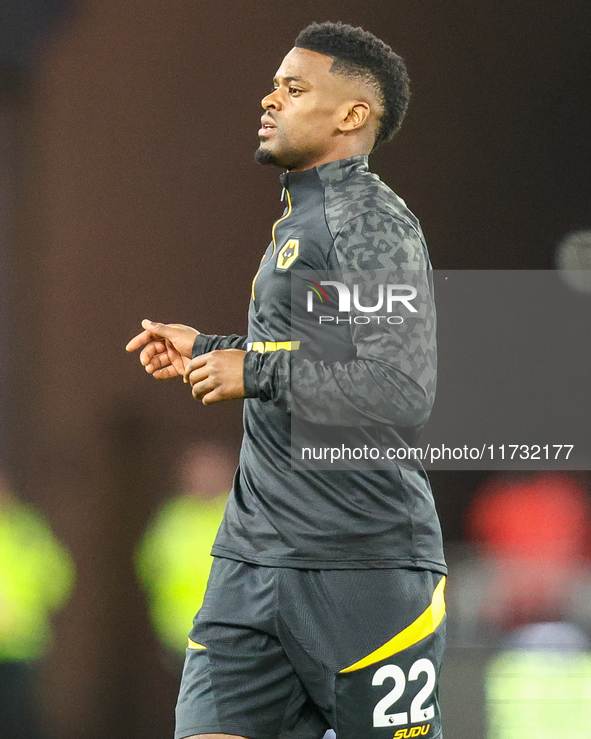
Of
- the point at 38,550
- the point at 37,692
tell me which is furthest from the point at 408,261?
the point at 37,692

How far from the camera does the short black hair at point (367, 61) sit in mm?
1574

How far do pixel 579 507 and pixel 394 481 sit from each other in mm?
1150

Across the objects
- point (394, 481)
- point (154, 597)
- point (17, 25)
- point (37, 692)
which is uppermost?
point (17, 25)

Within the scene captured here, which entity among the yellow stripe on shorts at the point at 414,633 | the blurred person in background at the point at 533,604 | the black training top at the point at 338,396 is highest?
the black training top at the point at 338,396

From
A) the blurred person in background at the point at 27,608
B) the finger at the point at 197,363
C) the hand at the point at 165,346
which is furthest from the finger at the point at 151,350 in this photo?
the blurred person in background at the point at 27,608

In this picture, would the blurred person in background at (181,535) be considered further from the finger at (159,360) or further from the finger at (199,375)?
the finger at (199,375)

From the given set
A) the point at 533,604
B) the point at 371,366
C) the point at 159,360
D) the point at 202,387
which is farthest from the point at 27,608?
the point at 371,366

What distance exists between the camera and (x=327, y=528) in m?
1.39

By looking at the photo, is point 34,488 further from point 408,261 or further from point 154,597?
point 408,261

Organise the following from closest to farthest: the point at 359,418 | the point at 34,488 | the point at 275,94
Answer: the point at 359,418 < the point at 275,94 < the point at 34,488

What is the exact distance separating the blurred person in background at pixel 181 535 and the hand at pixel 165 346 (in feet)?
2.61

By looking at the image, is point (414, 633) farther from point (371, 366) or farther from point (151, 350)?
point (151, 350)

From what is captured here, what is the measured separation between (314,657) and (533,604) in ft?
3.83

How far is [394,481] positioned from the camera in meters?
1.43
